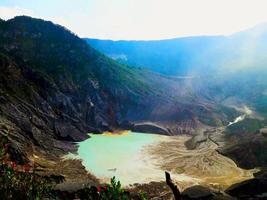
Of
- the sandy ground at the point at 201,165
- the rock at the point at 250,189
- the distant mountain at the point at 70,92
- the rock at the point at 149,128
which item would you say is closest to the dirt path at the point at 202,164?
the sandy ground at the point at 201,165

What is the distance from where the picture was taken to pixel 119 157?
112188 millimetres

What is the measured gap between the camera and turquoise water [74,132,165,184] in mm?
94188

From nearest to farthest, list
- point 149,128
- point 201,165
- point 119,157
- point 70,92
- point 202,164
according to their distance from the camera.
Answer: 1. point 201,165
2. point 202,164
3. point 119,157
4. point 70,92
5. point 149,128

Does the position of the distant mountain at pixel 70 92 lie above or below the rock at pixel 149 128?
above

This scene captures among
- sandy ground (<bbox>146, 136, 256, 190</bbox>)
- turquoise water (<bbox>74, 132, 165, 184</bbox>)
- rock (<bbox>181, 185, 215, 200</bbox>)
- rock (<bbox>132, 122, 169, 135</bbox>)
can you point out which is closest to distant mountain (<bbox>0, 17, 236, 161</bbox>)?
rock (<bbox>132, 122, 169, 135</bbox>)

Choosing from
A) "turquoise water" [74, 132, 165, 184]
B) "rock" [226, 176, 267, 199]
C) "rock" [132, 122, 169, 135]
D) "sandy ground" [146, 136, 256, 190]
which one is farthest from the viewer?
"rock" [132, 122, 169, 135]

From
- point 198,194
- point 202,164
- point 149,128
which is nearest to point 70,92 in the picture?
point 149,128

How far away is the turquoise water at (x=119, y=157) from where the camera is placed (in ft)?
309

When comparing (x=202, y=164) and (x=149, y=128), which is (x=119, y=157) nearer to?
(x=202, y=164)

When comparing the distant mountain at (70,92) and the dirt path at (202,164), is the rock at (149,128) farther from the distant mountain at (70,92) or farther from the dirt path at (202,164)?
the dirt path at (202,164)

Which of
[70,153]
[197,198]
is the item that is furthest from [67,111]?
[197,198]

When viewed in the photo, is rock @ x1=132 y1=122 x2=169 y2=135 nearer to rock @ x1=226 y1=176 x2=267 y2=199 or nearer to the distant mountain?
the distant mountain

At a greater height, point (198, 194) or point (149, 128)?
point (149, 128)

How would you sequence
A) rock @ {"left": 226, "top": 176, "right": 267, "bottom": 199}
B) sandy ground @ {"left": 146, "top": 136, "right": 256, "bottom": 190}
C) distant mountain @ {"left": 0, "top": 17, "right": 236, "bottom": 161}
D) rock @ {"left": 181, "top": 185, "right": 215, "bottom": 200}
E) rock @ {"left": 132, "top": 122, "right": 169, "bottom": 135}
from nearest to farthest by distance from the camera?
rock @ {"left": 181, "top": 185, "right": 215, "bottom": 200} → rock @ {"left": 226, "top": 176, "right": 267, "bottom": 199} → sandy ground @ {"left": 146, "top": 136, "right": 256, "bottom": 190} → distant mountain @ {"left": 0, "top": 17, "right": 236, "bottom": 161} → rock @ {"left": 132, "top": 122, "right": 169, "bottom": 135}
